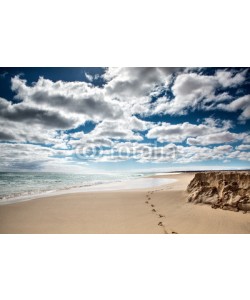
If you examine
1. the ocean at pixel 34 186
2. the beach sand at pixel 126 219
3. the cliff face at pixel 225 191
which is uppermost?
the cliff face at pixel 225 191

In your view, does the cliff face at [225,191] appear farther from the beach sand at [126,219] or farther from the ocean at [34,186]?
the ocean at [34,186]

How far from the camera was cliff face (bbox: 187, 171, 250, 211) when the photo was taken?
15.5ft

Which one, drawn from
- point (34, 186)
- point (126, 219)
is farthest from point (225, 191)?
point (34, 186)

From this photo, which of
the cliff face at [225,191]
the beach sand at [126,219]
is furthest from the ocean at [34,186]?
the cliff face at [225,191]

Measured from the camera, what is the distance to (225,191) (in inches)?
197

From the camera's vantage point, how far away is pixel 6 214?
5309 mm

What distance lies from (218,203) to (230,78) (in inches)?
140

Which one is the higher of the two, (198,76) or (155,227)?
(198,76)

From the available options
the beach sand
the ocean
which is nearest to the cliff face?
the beach sand

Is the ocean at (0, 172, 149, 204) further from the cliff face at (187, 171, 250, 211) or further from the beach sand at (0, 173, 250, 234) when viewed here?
the cliff face at (187, 171, 250, 211)

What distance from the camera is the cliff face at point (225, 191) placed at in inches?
186

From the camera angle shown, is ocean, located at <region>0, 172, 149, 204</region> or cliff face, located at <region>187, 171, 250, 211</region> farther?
ocean, located at <region>0, 172, 149, 204</region>
